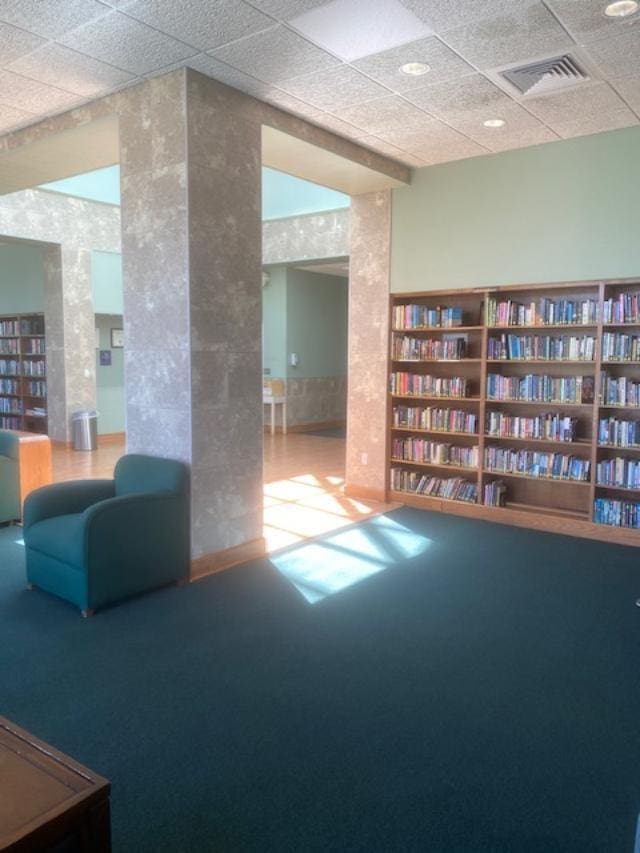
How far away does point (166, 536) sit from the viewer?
160 inches

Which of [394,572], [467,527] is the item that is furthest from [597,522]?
[394,572]

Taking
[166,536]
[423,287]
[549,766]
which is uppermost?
[423,287]

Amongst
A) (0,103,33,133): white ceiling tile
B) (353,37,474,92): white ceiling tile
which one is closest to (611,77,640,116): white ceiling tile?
(353,37,474,92): white ceiling tile

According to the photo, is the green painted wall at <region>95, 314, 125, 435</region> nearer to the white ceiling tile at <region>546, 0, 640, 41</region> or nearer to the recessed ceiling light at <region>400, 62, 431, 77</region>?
the recessed ceiling light at <region>400, 62, 431, 77</region>

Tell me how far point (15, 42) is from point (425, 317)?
12.9ft

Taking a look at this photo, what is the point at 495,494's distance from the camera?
5984 mm

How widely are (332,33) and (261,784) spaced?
148 inches

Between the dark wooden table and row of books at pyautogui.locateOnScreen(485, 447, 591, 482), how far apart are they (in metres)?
4.81

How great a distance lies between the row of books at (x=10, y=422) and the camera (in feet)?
36.7

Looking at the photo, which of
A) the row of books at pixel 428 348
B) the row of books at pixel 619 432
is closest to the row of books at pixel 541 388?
the row of books at pixel 619 432

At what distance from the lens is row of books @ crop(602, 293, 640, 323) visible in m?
5.12

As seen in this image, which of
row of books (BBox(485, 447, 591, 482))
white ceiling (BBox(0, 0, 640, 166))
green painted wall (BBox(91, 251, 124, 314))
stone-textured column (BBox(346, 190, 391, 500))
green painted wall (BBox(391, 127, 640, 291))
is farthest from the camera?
green painted wall (BBox(91, 251, 124, 314))

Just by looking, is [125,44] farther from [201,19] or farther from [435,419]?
[435,419]

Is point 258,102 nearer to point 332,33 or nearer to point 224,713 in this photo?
point 332,33
